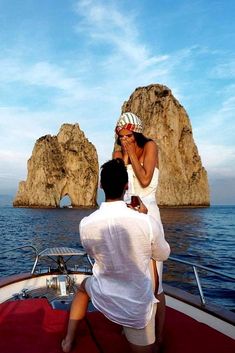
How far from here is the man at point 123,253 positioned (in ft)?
9.25

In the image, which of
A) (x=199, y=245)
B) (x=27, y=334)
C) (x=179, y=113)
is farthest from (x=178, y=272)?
(x=179, y=113)

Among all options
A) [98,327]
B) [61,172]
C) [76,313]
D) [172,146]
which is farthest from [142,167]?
[61,172]

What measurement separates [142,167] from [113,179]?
71 cm

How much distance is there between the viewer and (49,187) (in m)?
128

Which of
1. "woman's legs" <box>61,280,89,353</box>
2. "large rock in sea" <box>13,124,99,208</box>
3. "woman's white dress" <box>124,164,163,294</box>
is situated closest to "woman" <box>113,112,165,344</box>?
"woman's white dress" <box>124,164,163,294</box>

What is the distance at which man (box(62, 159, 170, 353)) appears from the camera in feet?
9.25

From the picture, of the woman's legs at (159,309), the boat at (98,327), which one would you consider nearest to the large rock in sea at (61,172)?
the boat at (98,327)

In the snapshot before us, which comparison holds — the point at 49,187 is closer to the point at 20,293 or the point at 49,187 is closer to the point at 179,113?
the point at 179,113

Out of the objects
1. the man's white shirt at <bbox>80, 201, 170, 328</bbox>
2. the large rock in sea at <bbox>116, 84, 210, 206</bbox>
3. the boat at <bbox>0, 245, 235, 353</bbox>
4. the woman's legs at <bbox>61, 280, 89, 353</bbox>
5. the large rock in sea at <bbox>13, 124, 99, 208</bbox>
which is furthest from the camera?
the large rock in sea at <bbox>13, 124, 99, 208</bbox>

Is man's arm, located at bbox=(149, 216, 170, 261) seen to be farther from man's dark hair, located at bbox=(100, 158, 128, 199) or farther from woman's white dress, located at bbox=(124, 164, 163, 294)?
woman's white dress, located at bbox=(124, 164, 163, 294)

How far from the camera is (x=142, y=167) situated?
3.56m

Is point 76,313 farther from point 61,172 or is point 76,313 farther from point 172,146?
point 61,172

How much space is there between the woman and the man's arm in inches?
23.0

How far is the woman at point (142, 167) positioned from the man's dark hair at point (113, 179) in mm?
551
